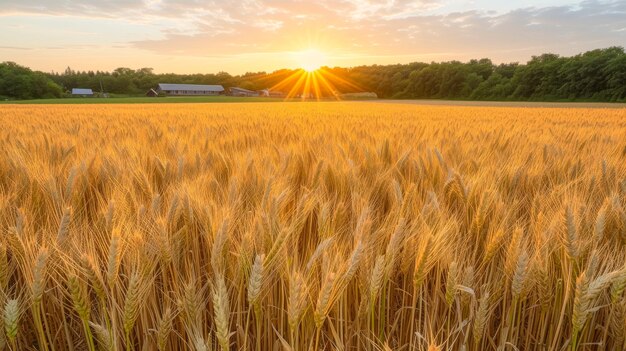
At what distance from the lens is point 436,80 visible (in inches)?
3056

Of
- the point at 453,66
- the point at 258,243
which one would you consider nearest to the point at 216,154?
the point at 258,243

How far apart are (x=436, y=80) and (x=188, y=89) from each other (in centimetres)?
5391

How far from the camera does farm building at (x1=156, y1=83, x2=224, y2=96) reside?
301 feet

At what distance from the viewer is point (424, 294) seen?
1.08 m

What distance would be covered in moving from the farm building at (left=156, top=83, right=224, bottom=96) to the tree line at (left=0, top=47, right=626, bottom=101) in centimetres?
707

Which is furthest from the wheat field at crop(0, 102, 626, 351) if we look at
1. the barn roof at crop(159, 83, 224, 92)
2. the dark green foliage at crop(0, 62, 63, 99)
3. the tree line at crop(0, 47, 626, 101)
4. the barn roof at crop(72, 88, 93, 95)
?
the barn roof at crop(72, 88, 93, 95)

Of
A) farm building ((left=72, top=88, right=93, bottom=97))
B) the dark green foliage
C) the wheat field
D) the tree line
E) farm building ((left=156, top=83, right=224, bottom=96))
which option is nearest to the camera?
the wheat field

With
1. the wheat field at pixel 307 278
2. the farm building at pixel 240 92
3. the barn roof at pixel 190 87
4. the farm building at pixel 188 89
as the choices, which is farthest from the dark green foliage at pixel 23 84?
the wheat field at pixel 307 278

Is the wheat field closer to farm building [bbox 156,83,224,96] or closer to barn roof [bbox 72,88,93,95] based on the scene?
farm building [bbox 156,83,224,96]

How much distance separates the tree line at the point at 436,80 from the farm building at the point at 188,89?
707 cm

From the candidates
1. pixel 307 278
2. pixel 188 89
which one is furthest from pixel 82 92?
pixel 307 278

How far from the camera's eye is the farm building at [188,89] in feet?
301

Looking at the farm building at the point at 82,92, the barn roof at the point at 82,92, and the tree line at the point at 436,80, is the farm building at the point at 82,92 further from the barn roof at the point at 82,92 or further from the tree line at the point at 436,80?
the tree line at the point at 436,80

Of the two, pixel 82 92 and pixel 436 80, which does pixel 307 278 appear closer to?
pixel 436 80
